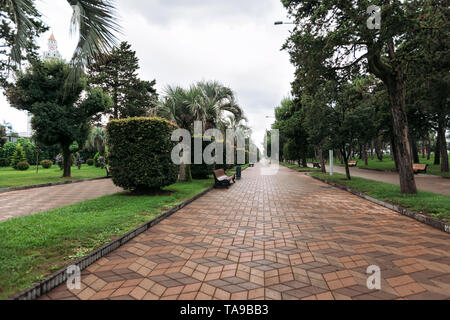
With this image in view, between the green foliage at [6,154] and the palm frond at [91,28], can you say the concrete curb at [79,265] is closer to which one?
the palm frond at [91,28]

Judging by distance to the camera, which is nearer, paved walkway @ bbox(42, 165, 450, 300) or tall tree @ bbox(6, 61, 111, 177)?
paved walkway @ bbox(42, 165, 450, 300)

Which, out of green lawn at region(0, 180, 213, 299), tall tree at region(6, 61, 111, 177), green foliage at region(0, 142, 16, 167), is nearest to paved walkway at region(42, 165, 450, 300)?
green lawn at region(0, 180, 213, 299)

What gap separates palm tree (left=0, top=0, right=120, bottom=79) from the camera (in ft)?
10.5

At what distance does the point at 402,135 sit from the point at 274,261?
25.4 ft

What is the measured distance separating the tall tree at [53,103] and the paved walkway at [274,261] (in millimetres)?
12872

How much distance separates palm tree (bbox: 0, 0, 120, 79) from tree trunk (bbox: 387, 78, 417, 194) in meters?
8.97

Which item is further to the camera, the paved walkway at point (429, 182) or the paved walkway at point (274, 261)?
the paved walkway at point (429, 182)

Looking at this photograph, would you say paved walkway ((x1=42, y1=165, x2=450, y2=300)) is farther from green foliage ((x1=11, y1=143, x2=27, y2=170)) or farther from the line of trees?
green foliage ((x1=11, y1=143, x2=27, y2=170))

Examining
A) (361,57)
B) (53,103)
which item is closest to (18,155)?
(53,103)

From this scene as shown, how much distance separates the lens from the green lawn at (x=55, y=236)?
8.96 ft

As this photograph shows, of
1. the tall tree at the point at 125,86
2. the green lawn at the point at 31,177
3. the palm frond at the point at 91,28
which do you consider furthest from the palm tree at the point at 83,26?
the tall tree at the point at 125,86

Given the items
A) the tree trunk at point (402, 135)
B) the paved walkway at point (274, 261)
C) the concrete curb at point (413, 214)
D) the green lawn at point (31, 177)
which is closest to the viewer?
the paved walkway at point (274, 261)

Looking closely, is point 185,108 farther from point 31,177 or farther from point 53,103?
point 31,177
